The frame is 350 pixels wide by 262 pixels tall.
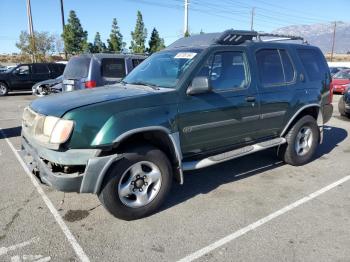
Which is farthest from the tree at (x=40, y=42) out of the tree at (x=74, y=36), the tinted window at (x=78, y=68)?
the tinted window at (x=78, y=68)

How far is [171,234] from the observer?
3391 mm

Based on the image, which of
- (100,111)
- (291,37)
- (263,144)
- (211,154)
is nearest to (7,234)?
(100,111)

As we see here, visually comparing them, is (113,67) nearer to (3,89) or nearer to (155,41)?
(3,89)

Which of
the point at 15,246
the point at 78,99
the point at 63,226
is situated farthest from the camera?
the point at 78,99

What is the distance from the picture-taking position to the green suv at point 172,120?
3258mm

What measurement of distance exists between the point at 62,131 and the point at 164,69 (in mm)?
1763

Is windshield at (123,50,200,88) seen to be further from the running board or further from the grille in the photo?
the grille

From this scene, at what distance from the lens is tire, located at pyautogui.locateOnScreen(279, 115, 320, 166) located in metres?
5.34

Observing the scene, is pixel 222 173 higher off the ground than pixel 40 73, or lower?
lower

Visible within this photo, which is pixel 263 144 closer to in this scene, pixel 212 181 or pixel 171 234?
pixel 212 181

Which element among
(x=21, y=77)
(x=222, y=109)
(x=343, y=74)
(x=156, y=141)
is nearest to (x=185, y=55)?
(x=222, y=109)

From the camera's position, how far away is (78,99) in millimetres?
3643

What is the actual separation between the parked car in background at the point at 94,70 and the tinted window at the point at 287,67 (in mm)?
4530

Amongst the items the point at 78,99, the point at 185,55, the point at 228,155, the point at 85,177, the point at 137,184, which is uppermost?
the point at 185,55
